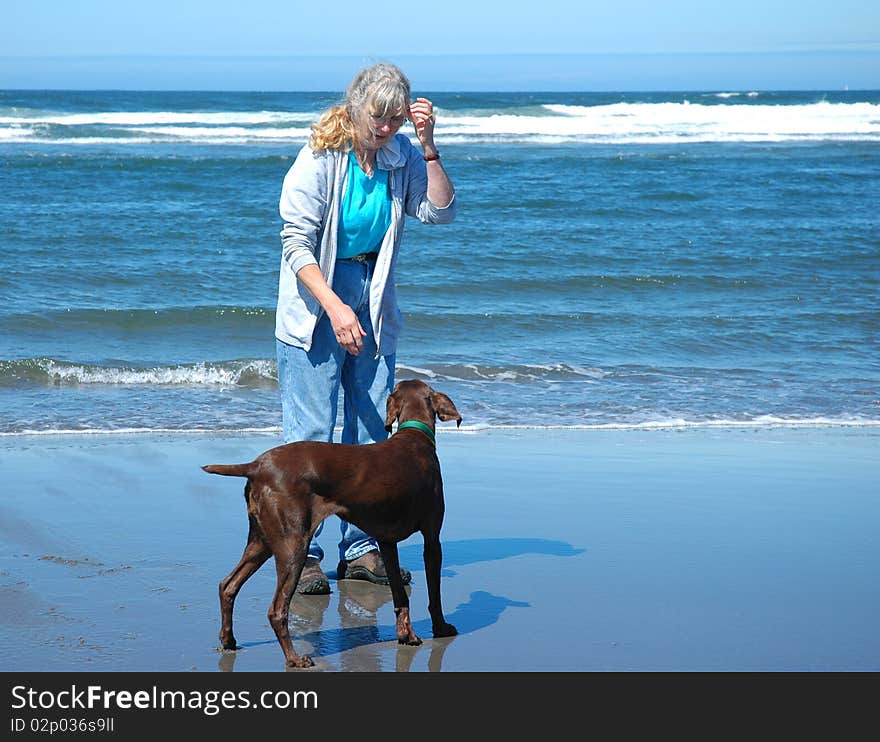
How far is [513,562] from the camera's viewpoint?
4.80 metres

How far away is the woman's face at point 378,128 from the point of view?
4062 millimetres

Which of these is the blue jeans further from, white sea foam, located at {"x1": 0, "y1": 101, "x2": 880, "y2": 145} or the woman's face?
white sea foam, located at {"x1": 0, "y1": 101, "x2": 880, "y2": 145}

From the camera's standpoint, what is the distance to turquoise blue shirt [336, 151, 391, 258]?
4270 millimetres

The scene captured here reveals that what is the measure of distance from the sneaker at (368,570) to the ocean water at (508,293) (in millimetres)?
1774

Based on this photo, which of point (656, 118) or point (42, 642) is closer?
point (42, 642)

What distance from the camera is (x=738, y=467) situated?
6.28m

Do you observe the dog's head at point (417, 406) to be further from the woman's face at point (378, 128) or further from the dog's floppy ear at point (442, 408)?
the woman's face at point (378, 128)

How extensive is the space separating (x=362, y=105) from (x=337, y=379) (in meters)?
1.03

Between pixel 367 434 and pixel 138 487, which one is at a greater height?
pixel 367 434

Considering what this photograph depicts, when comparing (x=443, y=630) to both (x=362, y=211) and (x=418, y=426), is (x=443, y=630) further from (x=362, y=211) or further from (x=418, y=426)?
(x=362, y=211)
